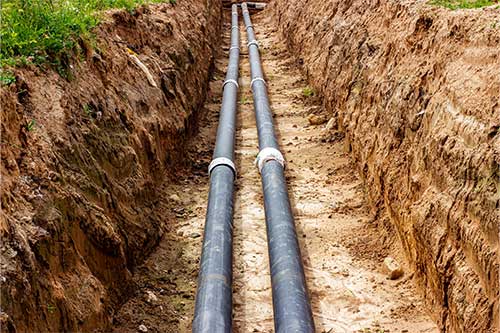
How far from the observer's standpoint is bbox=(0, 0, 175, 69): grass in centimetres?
496

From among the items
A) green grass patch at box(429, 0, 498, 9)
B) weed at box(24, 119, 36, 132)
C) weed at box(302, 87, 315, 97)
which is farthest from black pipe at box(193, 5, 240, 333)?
green grass patch at box(429, 0, 498, 9)

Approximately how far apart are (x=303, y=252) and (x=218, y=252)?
4.79 ft

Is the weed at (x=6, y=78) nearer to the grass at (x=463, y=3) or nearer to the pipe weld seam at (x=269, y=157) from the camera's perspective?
the pipe weld seam at (x=269, y=157)

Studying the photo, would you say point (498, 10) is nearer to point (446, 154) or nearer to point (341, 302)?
point (446, 154)

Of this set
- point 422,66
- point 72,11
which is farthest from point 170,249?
point 422,66

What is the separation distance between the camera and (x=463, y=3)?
240 inches

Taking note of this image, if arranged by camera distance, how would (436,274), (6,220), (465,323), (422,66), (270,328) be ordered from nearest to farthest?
(6,220) < (465,323) < (436,274) < (270,328) < (422,66)

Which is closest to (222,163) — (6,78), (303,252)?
(303,252)

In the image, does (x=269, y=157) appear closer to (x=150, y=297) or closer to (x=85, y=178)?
(x=150, y=297)

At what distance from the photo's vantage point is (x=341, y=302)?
543cm

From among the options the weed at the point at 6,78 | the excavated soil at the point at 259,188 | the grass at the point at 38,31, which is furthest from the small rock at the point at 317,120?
the weed at the point at 6,78

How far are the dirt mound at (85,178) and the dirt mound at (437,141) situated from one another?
9.75ft

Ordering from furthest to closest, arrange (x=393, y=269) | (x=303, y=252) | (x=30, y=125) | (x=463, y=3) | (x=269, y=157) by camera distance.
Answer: (x=269, y=157), (x=303, y=252), (x=463, y=3), (x=393, y=269), (x=30, y=125)

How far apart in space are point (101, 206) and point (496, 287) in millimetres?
3616
